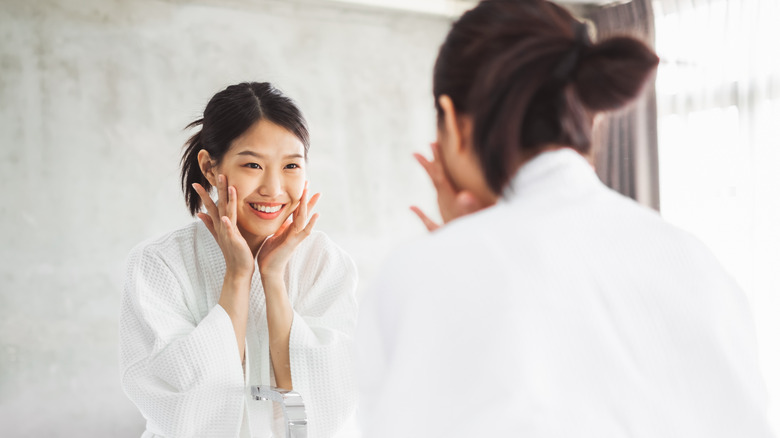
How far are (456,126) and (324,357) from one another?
2.27 feet

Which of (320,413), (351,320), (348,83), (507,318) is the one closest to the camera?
(507,318)

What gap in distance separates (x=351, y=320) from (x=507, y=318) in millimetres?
856

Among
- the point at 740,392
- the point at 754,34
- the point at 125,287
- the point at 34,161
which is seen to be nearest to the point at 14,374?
the point at 34,161

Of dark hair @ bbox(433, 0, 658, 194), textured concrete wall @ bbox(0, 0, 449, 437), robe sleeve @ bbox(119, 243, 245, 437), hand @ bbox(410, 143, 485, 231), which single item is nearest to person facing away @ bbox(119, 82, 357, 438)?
robe sleeve @ bbox(119, 243, 245, 437)

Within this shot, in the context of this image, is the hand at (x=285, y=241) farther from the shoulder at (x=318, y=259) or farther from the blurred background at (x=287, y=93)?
the blurred background at (x=287, y=93)

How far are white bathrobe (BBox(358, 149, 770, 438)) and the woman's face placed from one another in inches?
27.9

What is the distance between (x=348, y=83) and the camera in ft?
11.6

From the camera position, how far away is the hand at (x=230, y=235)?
131cm

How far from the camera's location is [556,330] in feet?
2.01

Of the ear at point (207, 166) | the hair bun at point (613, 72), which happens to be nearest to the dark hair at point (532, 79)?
the hair bun at point (613, 72)

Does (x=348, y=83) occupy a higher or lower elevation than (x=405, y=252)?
higher

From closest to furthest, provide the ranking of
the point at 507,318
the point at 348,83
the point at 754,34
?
the point at 507,318
the point at 754,34
the point at 348,83

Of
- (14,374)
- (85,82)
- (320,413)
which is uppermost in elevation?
(85,82)

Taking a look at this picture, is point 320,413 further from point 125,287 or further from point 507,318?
point 507,318
